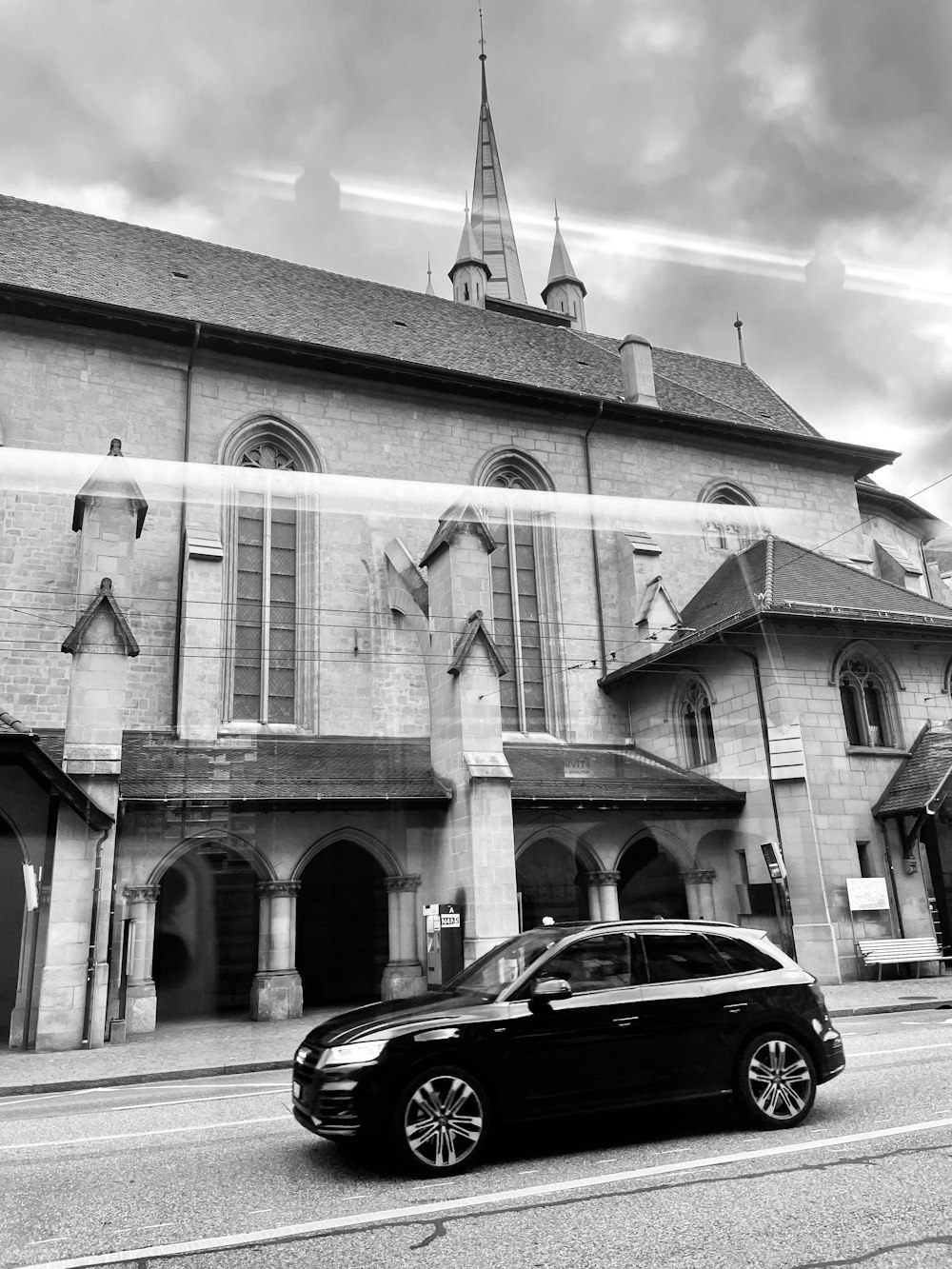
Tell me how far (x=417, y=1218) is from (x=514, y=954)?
2.15 m

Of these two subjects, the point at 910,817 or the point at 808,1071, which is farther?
the point at 910,817

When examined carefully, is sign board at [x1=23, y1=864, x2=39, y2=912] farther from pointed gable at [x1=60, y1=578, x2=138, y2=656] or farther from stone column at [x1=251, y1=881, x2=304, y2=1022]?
stone column at [x1=251, y1=881, x2=304, y2=1022]

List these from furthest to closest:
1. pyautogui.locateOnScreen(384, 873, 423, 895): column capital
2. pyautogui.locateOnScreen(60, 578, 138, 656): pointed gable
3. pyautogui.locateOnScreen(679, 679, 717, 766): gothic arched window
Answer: pyautogui.locateOnScreen(679, 679, 717, 766): gothic arched window, pyautogui.locateOnScreen(384, 873, 423, 895): column capital, pyautogui.locateOnScreen(60, 578, 138, 656): pointed gable

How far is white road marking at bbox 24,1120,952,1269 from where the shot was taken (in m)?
4.29

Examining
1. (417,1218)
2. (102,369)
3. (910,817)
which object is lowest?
(417,1218)

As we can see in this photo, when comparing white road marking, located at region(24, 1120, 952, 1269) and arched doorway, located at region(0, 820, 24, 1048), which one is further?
arched doorway, located at region(0, 820, 24, 1048)

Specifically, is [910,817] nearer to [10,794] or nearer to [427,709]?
[427,709]

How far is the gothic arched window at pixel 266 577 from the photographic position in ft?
66.0

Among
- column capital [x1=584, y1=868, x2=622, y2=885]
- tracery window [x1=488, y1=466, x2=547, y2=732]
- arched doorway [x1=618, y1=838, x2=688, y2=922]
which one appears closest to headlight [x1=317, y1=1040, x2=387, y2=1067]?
column capital [x1=584, y1=868, x2=622, y2=885]

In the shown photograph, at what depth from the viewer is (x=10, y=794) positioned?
14.8m

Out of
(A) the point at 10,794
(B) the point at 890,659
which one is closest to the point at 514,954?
(A) the point at 10,794

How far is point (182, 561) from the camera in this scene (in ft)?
64.6

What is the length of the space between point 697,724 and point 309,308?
1389cm

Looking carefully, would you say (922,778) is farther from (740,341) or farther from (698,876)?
(740,341)
